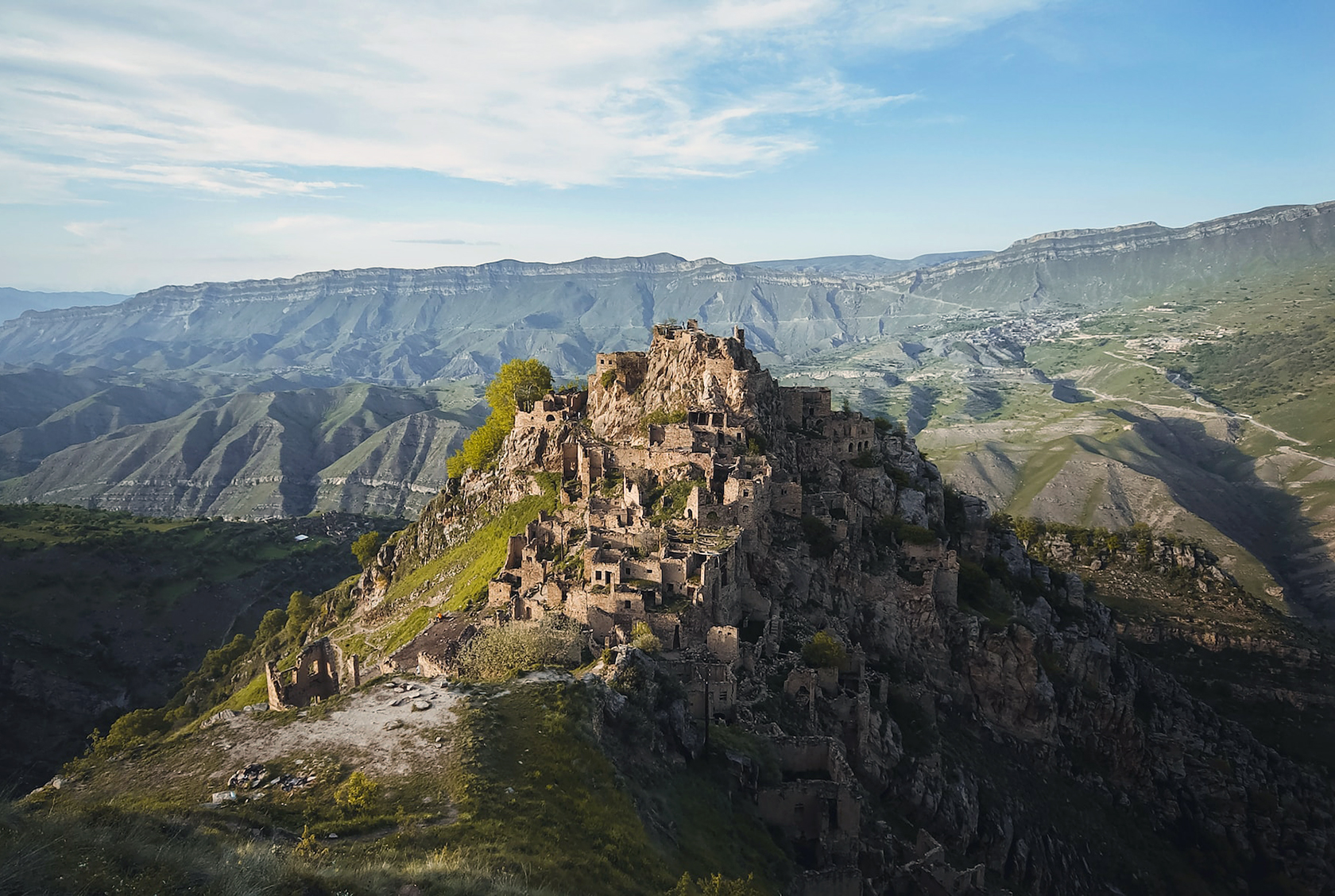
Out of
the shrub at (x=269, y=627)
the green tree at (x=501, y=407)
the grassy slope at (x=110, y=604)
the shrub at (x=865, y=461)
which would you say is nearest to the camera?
the shrub at (x=865, y=461)

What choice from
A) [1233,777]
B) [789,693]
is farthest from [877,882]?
[1233,777]

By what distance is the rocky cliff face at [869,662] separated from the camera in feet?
128

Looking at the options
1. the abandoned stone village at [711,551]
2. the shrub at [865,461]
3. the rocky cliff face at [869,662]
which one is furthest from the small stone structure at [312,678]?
the shrub at [865,461]

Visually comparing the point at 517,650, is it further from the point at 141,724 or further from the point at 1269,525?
the point at 1269,525

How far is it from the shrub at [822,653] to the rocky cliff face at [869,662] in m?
0.32

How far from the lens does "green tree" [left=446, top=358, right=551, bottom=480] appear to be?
9362 cm

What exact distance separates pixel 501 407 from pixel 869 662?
190 ft

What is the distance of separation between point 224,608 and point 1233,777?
133908 millimetres

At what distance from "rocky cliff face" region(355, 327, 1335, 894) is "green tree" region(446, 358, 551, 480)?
207 inches

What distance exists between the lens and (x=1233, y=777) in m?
72.9

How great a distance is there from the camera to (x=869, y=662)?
56.0 meters

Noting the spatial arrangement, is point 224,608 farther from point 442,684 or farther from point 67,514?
point 442,684

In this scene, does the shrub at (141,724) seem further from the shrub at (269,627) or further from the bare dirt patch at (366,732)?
the bare dirt patch at (366,732)

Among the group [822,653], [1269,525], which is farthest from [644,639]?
[1269,525]
